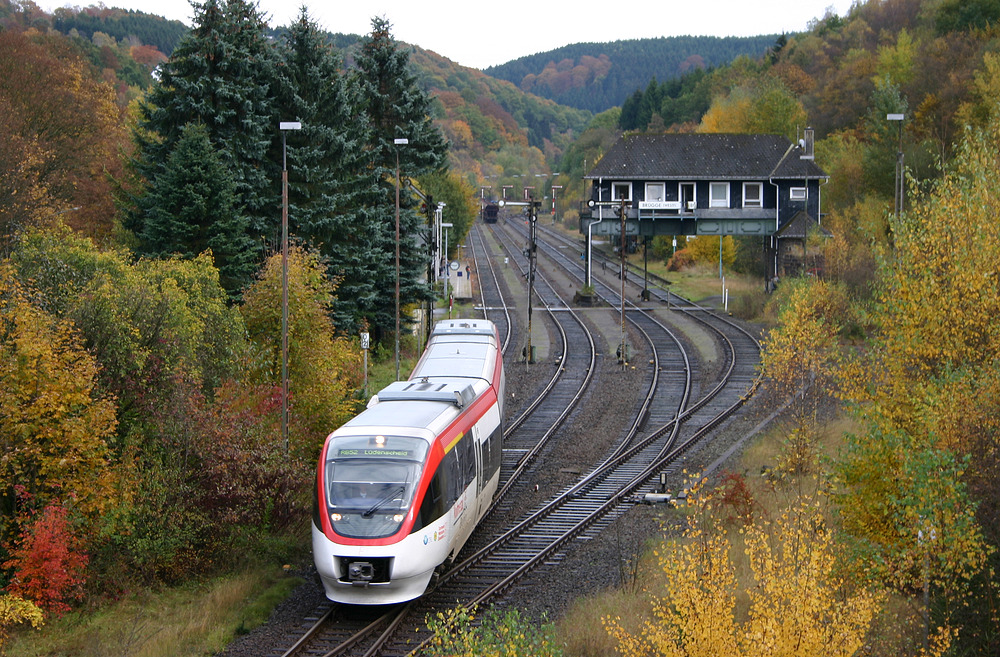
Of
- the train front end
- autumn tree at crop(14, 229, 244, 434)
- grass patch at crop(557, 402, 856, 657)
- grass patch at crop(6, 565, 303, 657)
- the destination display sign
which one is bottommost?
grass patch at crop(6, 565, 303, 657)

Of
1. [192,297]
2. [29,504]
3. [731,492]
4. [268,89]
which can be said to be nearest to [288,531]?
[29,504]

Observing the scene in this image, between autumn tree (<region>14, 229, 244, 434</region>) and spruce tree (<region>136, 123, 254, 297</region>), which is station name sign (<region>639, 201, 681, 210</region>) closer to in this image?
spruce tree (<region>136, 123, 254, 297</region>)

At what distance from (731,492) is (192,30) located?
78.9ft

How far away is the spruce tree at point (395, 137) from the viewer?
40625 mm

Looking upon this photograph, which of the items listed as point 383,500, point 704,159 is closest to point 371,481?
point 383,500

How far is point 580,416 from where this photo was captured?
100 ft

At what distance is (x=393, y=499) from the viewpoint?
14859 mm

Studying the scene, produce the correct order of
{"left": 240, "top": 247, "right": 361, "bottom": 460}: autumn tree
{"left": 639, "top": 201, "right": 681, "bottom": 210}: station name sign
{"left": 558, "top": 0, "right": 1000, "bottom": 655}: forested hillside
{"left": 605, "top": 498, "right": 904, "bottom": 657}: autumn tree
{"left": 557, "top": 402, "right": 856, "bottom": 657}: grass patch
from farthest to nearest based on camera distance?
{"left": 639, "top": 201, "right": 681, "bottom": 210}: station name sign < {"left": 240, "top": 247, "right": 361, "bottom": 460}: autumn tree < {"left": 557, "top": 402, "right": 856, "bottom": 657}: grass patch < {"left": 558, "top": 0, "right": 1000, "bottom": 655}: forested hillside < {"left": 605, "top": 498, "right": 904, "bottom": 657}: autumn tree

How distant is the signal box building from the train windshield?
41156 mm

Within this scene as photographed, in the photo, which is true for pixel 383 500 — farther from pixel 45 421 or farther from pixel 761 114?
pixel 761 114

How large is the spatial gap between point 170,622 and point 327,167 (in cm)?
A: 2350

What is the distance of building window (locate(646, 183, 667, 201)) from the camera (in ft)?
185

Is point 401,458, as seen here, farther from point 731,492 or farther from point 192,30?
point 192,30

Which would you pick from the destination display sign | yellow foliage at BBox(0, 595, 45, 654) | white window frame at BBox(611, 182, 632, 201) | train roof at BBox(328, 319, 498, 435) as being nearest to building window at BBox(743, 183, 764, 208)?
white window frame at BBox(611, 182, 632, 201)
